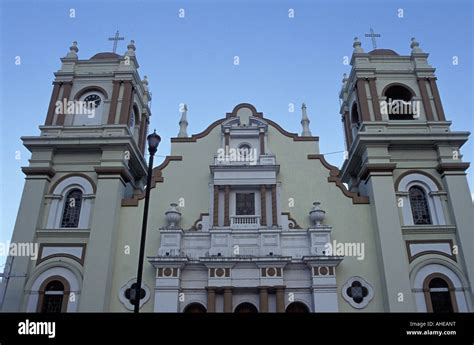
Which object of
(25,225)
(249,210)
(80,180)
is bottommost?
(25,225)

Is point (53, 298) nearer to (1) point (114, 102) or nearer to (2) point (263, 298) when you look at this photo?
(2) point (263, 298)

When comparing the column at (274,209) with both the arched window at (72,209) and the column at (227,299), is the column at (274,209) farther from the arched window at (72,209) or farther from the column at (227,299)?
the arched window at (72,209)

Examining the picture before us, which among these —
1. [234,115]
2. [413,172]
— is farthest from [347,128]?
[234,115]

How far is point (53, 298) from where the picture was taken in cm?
2084

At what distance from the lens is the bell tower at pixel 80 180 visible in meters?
20.8

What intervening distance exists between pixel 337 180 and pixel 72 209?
1476cm

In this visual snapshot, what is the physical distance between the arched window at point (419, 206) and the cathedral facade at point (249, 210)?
7cm

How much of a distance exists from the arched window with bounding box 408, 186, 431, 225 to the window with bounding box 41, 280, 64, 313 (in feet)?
60.7

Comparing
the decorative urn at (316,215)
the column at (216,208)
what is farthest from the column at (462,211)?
the column at (216,208)

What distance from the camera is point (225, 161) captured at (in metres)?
24.2

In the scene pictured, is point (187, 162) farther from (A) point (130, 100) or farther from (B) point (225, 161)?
(A) point (130, 100)

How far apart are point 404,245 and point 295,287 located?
5944 millimetres

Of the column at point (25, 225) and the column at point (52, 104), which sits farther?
the column at point (52, 104)

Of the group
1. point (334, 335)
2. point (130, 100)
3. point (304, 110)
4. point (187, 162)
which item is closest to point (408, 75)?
point (304, 110)
